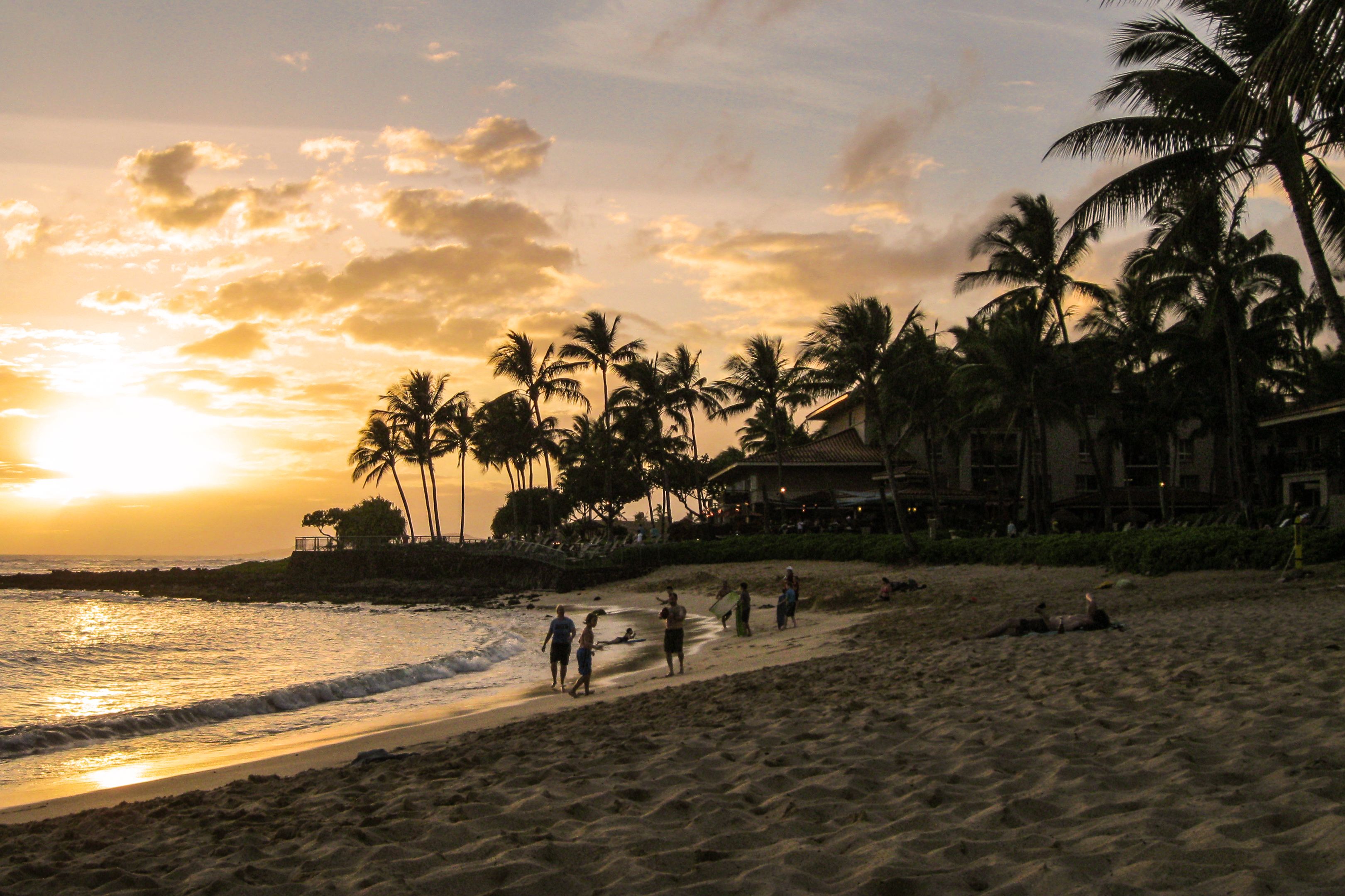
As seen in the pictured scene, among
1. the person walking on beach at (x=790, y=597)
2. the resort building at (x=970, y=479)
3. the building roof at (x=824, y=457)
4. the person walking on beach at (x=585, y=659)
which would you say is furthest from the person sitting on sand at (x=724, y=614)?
the building roof at (x=824, y=457)

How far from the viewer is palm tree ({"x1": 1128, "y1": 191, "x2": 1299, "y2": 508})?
84.4ft

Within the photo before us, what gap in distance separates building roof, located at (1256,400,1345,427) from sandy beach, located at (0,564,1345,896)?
1313 centimetres

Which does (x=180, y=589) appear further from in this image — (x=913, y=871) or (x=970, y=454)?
(x=913, y=871)

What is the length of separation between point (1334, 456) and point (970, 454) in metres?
22.9

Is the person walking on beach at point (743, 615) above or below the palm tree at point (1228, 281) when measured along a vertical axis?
below

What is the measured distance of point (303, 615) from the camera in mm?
37188

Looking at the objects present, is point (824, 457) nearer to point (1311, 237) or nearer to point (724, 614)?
point (724, 614)

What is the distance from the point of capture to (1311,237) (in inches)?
624

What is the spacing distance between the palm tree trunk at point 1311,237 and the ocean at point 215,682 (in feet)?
50.3

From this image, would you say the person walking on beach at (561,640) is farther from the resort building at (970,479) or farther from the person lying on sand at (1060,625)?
the resort building at (970,479)

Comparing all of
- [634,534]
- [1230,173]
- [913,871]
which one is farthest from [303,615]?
[913,871]

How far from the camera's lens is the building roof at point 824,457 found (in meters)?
44.3

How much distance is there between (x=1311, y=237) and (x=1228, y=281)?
11.6 meters

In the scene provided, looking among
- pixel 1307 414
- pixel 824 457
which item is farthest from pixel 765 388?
pixel 1307 414
